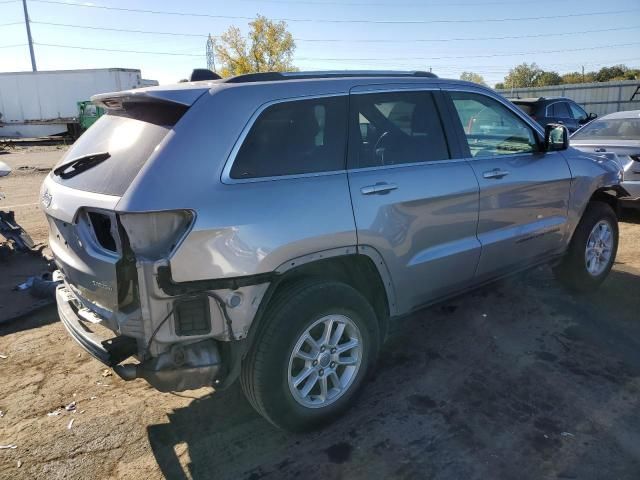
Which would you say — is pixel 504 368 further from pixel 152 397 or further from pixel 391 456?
pixel 152 397

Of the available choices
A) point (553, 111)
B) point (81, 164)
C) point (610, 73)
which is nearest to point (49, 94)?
point (553, 111)

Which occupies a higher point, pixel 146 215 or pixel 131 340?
pixel 146 215

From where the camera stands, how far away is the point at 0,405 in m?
3.35

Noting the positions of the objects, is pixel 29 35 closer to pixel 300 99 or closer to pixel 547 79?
pixel 300 99

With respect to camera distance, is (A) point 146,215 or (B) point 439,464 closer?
(A) point 146,215

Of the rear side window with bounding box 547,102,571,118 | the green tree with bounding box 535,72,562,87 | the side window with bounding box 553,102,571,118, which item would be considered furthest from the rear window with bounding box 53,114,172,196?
the green tree with bounding box 535,72,562,87

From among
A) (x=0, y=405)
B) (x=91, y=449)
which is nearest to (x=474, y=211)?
(x=91, y=449)

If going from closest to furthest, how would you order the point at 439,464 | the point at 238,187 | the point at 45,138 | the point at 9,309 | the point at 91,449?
1. the point at 238,187
2. the point at 439,464
3. the point at 91,449
4. the point at 9,309
5. the point at 45,138

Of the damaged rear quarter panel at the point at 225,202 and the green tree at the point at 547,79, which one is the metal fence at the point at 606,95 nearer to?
the damaged rear quarter panel at the point at 225,202

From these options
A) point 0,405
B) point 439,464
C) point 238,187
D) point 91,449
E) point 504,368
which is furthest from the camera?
point 504,368

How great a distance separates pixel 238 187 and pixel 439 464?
1.77 metres

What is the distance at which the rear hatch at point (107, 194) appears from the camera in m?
2.46

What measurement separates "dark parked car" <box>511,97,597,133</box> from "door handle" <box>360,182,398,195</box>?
10.5m

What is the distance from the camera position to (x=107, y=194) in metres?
2.52
